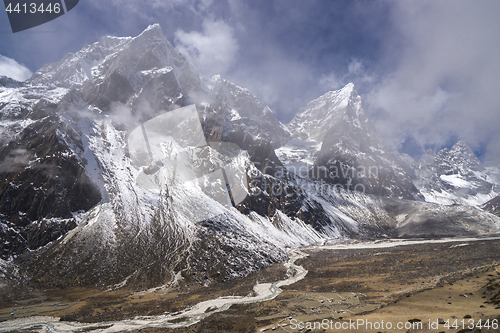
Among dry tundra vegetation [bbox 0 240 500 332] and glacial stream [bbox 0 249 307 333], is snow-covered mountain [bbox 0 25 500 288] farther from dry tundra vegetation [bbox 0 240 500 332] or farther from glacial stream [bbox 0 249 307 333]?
glacial stream [bbox 0 249 307 333]

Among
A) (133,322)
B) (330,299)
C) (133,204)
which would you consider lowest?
(330,299)

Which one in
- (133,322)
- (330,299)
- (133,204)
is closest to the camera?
(133,322)

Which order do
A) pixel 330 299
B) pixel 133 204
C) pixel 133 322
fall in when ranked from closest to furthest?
pixel 133 322
pixel 330 299
pixel 133 204

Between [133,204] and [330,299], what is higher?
[133,204]

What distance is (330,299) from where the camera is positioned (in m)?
48.5

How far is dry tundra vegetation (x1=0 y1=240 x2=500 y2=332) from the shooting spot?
33.0 metres

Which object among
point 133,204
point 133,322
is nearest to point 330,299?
point 133,322

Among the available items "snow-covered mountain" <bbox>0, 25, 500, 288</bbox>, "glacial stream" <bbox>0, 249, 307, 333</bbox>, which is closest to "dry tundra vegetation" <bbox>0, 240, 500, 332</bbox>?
"glacial stream" <bbox>0, 249, 307, 333</bbox>

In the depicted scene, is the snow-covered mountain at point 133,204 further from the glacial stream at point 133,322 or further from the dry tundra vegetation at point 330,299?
the glacial stream at point 133,322

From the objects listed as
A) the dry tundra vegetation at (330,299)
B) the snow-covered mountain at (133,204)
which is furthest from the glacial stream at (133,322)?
the snow-covered mountain at (133,204)

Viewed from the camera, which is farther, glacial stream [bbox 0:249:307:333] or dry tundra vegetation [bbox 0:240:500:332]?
glacial stream [bbox 0:249:307:333]

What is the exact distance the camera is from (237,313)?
46.5 meters

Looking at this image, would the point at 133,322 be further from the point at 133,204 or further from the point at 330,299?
the point at 133,204

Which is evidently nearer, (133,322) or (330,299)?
(133,322)
